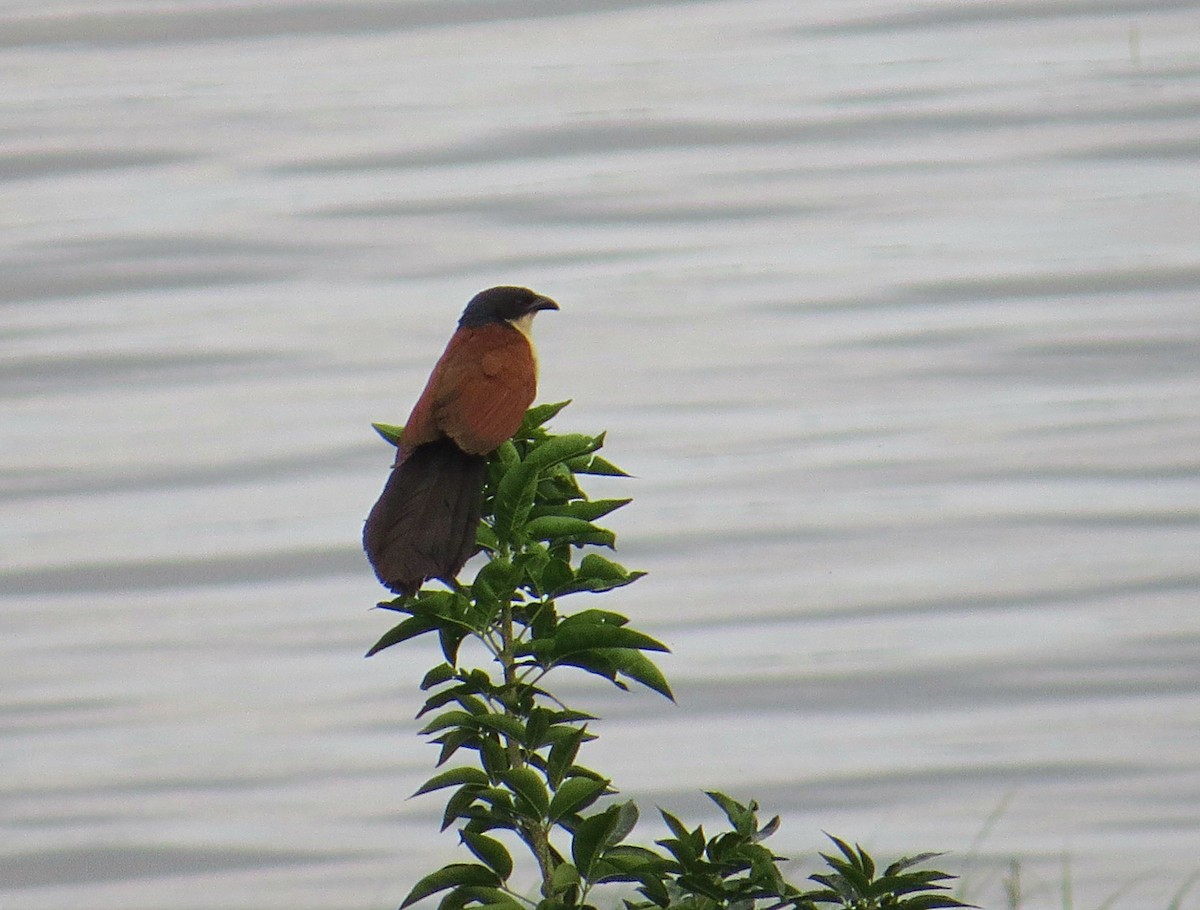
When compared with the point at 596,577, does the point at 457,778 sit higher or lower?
lower

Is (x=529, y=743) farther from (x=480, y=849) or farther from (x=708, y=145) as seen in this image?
(x=708, y=145)

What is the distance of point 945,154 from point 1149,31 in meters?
0.71

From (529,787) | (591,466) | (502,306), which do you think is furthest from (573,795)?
(502,306)

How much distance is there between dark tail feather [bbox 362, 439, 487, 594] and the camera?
180 cm

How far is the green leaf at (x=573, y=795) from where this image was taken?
1.69 meters

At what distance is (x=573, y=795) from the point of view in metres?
1.70

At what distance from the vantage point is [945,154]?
4297 millimetres

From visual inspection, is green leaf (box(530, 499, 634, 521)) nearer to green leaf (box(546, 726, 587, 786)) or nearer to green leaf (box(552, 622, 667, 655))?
green leaf (box(552, 622, 667, 655))

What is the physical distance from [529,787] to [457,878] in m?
0.15

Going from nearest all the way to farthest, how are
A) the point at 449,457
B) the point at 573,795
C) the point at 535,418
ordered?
the point at 573,795 < the point at 449,457 < the point at 535,418

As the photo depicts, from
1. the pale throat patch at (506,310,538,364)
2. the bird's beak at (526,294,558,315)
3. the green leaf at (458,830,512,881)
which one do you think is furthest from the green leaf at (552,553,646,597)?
the bird's beak at (526,294,558,315)

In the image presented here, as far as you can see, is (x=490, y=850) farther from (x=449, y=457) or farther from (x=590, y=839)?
(x=449, y=457)

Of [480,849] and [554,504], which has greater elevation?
[554,504]

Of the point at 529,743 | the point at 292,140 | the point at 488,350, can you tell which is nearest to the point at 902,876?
the point at 529,743
